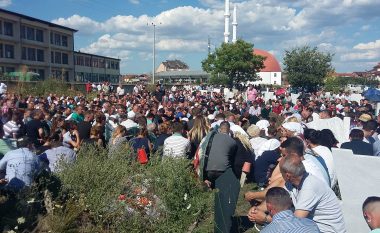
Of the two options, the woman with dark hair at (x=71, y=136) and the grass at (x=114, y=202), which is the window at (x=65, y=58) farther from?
the grass at (x=114, y=202)

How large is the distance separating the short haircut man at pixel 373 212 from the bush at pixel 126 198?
2886 millimetres

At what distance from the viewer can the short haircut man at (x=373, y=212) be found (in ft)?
12.3

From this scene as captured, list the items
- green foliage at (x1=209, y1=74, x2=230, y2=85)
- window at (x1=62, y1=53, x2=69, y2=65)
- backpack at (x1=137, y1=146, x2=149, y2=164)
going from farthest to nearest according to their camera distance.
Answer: window at (x1=62, y1=53, x2=69, y2=65) → green foliage at (x1=209, y1=74, x2=230, y2=85) → backpack at (x1=137, y1=146, x2=149, y2=164)

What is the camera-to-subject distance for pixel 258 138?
368 inches

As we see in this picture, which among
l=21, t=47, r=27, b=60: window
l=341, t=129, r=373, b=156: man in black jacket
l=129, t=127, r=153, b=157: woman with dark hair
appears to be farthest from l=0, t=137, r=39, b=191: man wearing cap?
l=21, t=47, r=27, b=60: window

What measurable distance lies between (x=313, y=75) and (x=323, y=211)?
41695mm

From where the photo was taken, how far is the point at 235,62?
180 feet

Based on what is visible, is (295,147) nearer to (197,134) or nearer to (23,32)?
(197,134)

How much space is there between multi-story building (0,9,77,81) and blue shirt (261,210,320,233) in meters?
49.2

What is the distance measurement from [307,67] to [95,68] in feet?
181

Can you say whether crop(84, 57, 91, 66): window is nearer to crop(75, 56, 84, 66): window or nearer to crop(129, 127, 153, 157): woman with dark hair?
crop(75, 56, 84, 66): window

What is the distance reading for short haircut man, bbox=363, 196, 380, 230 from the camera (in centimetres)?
374

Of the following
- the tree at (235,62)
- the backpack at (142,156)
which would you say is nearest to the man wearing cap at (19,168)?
the backpack at (142,156)

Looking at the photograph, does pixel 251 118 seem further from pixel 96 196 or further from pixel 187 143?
pixel 96 196
